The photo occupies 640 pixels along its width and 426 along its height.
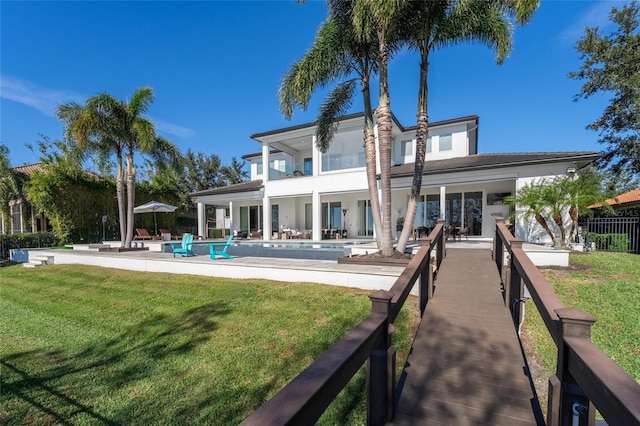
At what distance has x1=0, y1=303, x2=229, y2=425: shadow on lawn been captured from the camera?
347cm

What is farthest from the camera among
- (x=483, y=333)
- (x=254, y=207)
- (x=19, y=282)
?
(x=254, y=207)

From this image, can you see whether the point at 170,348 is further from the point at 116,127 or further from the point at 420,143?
the point at 116,127

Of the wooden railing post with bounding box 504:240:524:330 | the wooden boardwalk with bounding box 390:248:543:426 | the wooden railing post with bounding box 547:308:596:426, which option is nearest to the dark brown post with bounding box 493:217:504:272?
the wooden boardwalk with bounding box 390:248:543:426

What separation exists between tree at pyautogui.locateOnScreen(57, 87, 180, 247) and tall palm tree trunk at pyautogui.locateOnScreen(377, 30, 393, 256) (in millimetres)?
11063

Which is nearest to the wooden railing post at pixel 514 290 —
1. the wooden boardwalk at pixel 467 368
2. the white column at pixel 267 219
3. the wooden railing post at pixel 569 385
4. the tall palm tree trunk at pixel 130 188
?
the wooden boardwalk at pixel 467 368

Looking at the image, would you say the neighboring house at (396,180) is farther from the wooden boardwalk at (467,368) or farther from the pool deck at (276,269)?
the wooden boardwalk at (467,368)

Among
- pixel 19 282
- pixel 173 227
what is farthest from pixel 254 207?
pixel 19 282

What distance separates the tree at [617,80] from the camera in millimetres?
18438

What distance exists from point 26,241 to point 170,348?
19.6m

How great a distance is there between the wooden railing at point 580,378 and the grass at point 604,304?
2.26m

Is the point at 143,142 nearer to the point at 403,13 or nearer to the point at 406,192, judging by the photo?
the point at 403,13

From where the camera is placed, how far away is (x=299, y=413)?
1.21 m

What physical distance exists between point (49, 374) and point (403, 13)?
1116 centimetres

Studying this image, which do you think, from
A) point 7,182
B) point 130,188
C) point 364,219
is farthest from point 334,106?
point 7,182
